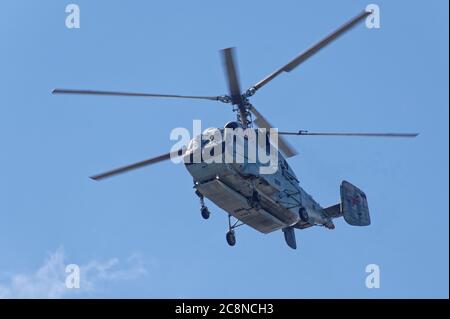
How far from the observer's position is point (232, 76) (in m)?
37.5

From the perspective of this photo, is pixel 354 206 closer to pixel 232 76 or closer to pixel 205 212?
pixel 205 212

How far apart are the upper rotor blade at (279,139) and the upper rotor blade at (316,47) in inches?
70.0

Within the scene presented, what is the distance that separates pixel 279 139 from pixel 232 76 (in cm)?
559

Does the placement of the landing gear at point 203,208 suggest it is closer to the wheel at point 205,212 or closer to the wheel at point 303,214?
the wheel at point 205,212

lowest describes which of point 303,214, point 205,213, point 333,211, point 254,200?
point 205,213

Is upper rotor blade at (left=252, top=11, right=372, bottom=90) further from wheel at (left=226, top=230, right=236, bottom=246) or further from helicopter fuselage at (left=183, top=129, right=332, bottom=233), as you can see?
wheel at (left=226, top=230, right=236, bottom=246)

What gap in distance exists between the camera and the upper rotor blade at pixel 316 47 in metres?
34.3

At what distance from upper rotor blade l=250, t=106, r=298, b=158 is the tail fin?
4.43 meters

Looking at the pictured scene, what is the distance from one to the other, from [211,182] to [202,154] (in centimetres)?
117

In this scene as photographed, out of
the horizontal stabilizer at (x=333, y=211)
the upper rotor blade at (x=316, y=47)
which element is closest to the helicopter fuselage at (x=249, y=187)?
the horizontal stabilizer at (x=333, y=211)

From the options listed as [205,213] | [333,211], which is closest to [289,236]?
[333,211]
